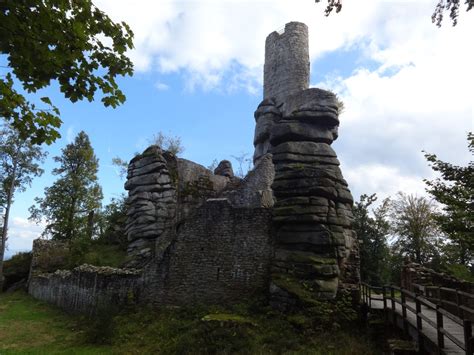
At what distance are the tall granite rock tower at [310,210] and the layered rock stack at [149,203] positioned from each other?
6.88 metres

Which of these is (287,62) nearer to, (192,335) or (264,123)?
(264,123)

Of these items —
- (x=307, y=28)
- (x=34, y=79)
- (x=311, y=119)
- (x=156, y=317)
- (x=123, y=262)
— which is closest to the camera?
(x=34, y=79)

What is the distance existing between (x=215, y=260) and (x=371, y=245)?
1264 cm

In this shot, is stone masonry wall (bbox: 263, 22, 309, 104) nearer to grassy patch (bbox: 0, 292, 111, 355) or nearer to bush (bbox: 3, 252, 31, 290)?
grassy patch (bbox: 0, 292, 111, 355)

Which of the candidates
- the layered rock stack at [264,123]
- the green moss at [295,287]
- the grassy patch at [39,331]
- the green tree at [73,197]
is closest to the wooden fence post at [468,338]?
the green moss at [295,287]

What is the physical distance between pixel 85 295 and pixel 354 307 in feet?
35.3

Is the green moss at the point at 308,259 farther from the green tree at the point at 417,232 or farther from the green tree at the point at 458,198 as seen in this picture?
the green tree at the point at 417,232

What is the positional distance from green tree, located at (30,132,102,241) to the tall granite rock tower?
62.3ft

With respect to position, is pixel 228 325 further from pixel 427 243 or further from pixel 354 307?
pixel 427 243

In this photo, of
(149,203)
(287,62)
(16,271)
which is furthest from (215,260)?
(16,271)

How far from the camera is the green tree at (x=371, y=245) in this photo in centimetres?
2192

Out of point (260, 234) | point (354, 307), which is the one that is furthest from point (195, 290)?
point (354, 307)

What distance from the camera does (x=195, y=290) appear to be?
13.4 metres

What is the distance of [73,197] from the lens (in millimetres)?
29125
